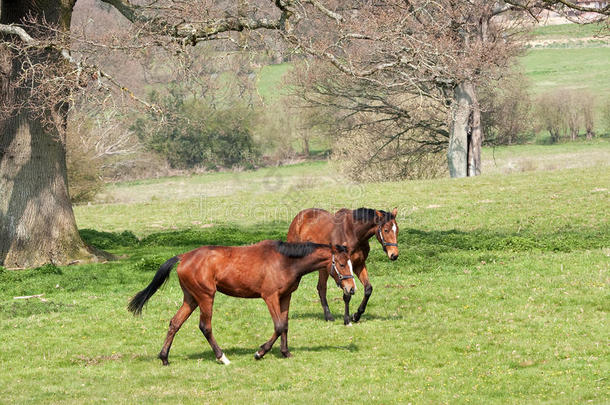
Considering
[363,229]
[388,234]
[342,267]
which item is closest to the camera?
[342,267]

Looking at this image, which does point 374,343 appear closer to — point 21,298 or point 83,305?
point 83,305

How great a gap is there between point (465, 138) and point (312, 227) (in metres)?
28.5

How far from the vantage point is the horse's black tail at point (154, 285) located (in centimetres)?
1270

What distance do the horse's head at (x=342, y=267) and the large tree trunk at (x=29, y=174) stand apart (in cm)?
1245

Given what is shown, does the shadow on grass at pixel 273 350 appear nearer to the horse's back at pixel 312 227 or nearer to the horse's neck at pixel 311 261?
the horse's neck at pixel 311 261

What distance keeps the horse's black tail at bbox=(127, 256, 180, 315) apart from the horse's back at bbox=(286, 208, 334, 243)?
13.3 ft

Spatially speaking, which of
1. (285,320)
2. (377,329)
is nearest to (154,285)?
(285,320)

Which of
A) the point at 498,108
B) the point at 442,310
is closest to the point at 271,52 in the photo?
the point at 442,310

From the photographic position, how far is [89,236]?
92.2 feet

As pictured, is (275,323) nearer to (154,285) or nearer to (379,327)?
(154,285)

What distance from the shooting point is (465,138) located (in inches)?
1686

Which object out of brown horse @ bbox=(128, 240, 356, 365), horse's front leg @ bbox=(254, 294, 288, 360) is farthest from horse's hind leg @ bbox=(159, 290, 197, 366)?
horse's front leg @ bbox=(254, 294, 288, 360)

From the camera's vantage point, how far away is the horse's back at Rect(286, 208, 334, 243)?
16.0 m

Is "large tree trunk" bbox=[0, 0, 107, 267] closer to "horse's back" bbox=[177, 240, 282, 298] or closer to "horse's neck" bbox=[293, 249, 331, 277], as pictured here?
"horse's back" bbox=[177, 240, 282, 298]
